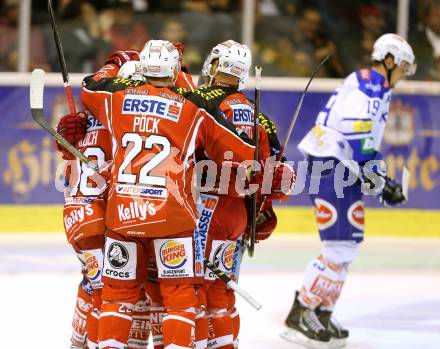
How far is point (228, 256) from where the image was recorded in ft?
18.0

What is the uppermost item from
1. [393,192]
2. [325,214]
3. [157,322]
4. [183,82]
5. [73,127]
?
[183,82]

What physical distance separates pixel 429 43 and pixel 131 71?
197 inches

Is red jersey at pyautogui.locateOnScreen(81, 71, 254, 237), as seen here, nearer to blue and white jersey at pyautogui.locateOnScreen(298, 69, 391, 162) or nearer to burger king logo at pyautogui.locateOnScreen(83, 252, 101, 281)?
burger king logo at pyautogui.locateOnScreen(83, 252, 101, 281)

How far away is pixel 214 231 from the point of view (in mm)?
5434

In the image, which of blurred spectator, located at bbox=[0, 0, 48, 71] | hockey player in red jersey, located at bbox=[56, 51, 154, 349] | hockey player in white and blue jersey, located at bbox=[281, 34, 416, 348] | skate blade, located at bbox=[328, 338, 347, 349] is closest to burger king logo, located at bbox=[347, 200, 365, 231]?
hockey player in white and blue jersey, located at bbox=[281, 34, 416, 348]

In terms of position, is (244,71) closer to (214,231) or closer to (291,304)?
(214,231)

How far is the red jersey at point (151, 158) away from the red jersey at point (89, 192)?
230 mm

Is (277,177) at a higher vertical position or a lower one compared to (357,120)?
lower

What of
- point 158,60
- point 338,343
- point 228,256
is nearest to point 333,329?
point 338,343

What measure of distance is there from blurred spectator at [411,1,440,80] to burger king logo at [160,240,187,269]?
520cm

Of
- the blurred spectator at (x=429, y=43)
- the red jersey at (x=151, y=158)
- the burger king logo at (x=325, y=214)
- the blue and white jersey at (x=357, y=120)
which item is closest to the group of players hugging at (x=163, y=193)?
the red jersey at (x=151, y=158)

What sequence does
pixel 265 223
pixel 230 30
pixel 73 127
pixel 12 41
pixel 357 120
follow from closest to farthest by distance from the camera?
pixel 73 127
pixel 265 223
pixel 357 120
pixel 12 41
pixel 230 30

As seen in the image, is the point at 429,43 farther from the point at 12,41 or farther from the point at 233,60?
the point at 233,60

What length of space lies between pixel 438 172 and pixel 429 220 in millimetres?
365
